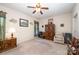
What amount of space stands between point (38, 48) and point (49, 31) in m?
0.44

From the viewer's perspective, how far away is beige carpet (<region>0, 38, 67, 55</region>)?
1.79 meters

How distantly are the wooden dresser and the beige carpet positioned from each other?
0.24ft

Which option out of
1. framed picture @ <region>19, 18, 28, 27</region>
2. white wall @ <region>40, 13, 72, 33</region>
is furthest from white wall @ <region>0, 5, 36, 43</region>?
white wall @ <region>40, 13, 72, 33</region>

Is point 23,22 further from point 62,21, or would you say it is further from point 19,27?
point 62,21

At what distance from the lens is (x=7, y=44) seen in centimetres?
177

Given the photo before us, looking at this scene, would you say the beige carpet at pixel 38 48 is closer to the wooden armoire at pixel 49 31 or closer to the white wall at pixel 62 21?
the wooden armoire at pixel 49 31

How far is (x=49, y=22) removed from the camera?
194 cm

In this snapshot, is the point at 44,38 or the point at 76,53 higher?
the point at 44,38

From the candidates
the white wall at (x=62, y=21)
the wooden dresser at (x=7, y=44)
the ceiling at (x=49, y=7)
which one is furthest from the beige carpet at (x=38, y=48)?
the ceiling at (x=49, y=7)

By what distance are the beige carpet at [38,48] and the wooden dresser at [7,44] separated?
0.07 metres

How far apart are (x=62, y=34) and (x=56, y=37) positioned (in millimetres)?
140

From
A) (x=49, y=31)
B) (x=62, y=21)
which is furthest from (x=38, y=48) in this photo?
(x=62, y=21)
